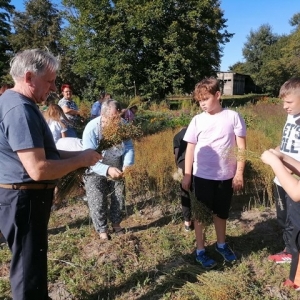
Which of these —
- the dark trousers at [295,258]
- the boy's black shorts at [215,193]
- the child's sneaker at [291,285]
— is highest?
the boy's black shorts at [215,193]

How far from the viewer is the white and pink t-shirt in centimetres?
269

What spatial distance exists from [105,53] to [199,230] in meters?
21.8

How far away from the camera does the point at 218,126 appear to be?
8.84 ft

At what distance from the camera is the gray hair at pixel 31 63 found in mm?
1666

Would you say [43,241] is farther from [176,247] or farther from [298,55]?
[298,55]

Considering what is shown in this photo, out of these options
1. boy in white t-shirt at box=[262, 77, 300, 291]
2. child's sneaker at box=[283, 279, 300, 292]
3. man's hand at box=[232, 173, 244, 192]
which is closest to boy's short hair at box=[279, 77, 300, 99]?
boy in white t-shirt at box=[262, 77, 300, 291]

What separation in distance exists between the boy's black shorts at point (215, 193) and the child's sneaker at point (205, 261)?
0.38m

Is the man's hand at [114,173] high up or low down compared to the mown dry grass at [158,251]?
up

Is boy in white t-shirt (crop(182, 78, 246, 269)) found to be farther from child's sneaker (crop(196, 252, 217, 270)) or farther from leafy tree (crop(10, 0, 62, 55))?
leafy tree (crop(10, 0, 62, 55))

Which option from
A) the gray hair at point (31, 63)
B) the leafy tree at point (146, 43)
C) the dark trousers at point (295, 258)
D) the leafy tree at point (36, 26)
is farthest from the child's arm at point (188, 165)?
the leafy tree at point (36, 26)

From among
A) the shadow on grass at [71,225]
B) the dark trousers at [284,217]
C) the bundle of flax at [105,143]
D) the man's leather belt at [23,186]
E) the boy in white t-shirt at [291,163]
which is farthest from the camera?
the shadow on grass at [71,225]

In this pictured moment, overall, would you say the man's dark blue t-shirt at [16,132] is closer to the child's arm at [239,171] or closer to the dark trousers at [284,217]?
the child's arm at [239,171]

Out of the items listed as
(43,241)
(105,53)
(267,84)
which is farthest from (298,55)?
(43,241)

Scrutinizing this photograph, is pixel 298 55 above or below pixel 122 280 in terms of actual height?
above
